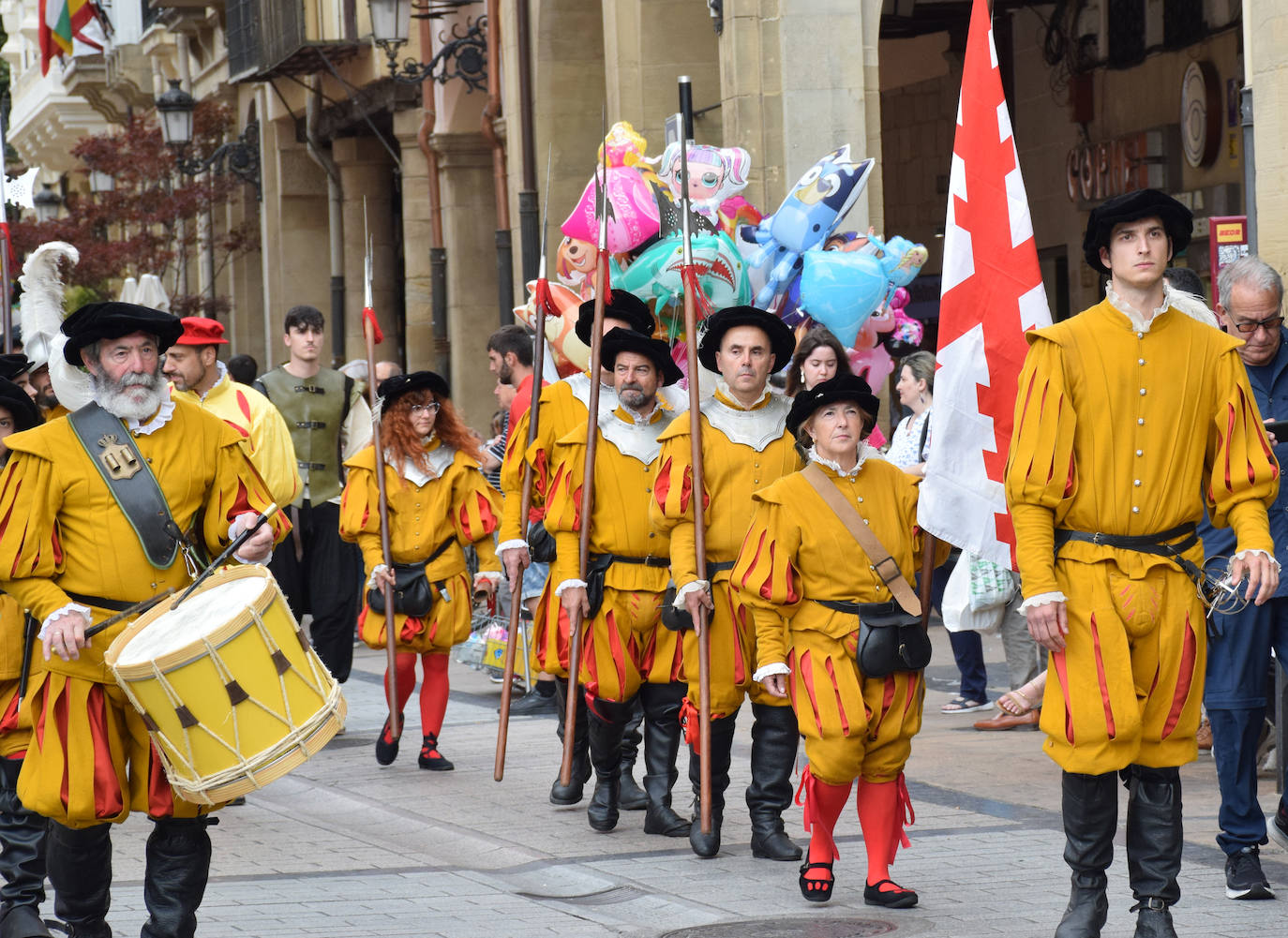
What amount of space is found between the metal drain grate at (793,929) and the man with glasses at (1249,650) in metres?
1.10

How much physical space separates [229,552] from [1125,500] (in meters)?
2.42

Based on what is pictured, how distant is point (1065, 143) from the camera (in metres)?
20.1

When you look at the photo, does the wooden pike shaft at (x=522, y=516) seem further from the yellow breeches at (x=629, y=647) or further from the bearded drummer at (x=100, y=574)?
the bearded drummer at (x=100, y=574)

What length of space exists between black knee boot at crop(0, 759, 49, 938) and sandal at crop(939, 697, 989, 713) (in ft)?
17.1

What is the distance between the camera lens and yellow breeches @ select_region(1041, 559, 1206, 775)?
18.4ft

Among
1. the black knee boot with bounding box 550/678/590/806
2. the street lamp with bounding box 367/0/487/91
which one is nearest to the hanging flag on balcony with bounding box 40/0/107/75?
the street lamp with bounding box 367/0/487/91

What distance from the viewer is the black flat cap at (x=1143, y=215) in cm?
568

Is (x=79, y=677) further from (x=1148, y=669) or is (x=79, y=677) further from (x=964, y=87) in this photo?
(x=964, y=87)

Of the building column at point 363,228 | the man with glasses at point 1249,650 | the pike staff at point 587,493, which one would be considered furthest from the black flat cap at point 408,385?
the building column at point 363,228

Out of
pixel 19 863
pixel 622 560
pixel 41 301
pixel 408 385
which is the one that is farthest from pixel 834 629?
pixel 41 301

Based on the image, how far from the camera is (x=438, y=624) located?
9805 millimetres

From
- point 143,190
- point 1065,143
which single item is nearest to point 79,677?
point 1065,143

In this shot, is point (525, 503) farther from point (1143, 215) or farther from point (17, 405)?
point (1143, 215)

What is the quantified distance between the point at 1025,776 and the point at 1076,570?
3203mm
